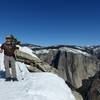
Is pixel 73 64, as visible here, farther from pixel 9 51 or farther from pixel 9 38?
pixel 9 38

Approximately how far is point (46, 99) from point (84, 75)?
15551 cm

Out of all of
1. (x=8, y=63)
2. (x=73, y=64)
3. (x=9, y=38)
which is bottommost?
(x=73, y=64)

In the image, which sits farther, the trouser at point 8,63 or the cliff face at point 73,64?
the cliff face at point 73,64

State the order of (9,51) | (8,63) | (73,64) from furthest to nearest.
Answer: (73,64), (8,63), (9,51)

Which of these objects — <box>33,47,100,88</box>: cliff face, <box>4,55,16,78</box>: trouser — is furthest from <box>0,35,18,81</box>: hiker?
<box>33,47,100,88</box>: cliff face

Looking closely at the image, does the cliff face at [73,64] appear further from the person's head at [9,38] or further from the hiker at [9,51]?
the person's head at [9,38]

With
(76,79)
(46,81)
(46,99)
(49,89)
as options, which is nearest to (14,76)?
(46,81)

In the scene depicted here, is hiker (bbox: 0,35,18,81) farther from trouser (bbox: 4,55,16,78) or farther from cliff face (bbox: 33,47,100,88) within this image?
cliff face (bbox: 33,47,100,88)

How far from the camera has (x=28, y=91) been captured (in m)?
9.96

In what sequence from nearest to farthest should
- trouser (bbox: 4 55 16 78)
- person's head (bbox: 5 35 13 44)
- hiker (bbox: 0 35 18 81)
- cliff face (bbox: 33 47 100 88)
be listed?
1. person's head (bbox: 5 35 13 44)
2. hiker (bbox: 0 35 18 81)
3. trouser (bbox: 4 55 16 78)
4. cliff face (bbox: 33 47 100 88)

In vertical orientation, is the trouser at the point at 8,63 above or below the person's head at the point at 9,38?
below

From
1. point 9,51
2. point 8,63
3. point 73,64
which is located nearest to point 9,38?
point 9,51

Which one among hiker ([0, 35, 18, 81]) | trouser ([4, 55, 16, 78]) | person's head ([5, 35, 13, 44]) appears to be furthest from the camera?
trouser ([4, 55, 16, 78])

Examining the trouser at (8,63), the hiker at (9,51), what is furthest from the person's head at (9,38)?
the trouser at (8,63)
